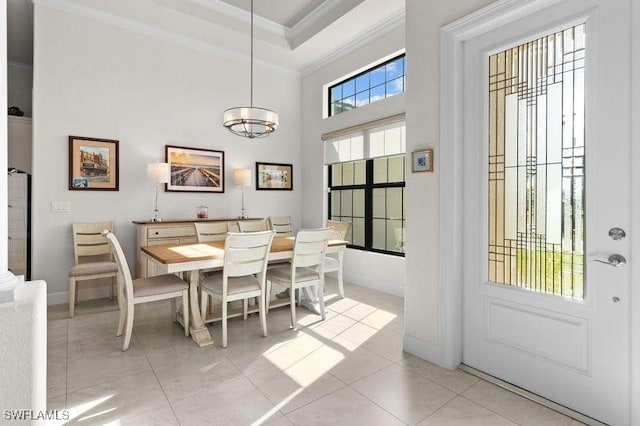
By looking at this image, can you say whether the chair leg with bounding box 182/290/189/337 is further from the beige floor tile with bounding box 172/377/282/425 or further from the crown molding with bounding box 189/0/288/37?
the crown molding with bounding box 189/0/288/37

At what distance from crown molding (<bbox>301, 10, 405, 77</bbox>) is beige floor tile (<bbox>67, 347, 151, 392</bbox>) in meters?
4.49

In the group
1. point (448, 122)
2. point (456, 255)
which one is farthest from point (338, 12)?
point (456, 255)

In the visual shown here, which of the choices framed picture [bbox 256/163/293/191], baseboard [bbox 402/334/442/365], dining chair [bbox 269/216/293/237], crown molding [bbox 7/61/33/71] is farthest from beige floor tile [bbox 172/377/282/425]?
crown molding [bbox 7/61/33/71]

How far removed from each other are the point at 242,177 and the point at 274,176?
2.55 ft

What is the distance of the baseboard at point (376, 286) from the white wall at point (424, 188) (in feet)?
5.20

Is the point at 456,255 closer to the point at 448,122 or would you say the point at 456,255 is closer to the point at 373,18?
the point at 448,122

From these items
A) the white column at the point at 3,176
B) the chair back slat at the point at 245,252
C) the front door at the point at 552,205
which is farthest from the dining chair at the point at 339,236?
the white column at the point at 3,176

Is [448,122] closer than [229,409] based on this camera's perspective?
No

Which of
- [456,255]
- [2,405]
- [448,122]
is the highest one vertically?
[448,122]

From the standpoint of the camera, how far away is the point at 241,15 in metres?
4.34

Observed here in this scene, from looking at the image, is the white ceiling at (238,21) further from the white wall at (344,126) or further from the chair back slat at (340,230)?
the chair back slat at (340,230)

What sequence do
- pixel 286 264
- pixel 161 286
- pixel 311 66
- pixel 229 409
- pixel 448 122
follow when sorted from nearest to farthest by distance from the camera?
pixel 229 409 → pixel 448 122 → pixel 161 286 → pixel 286 264 → pixel 311 66

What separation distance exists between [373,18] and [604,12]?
9.55 feet

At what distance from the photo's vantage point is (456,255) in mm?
2391
